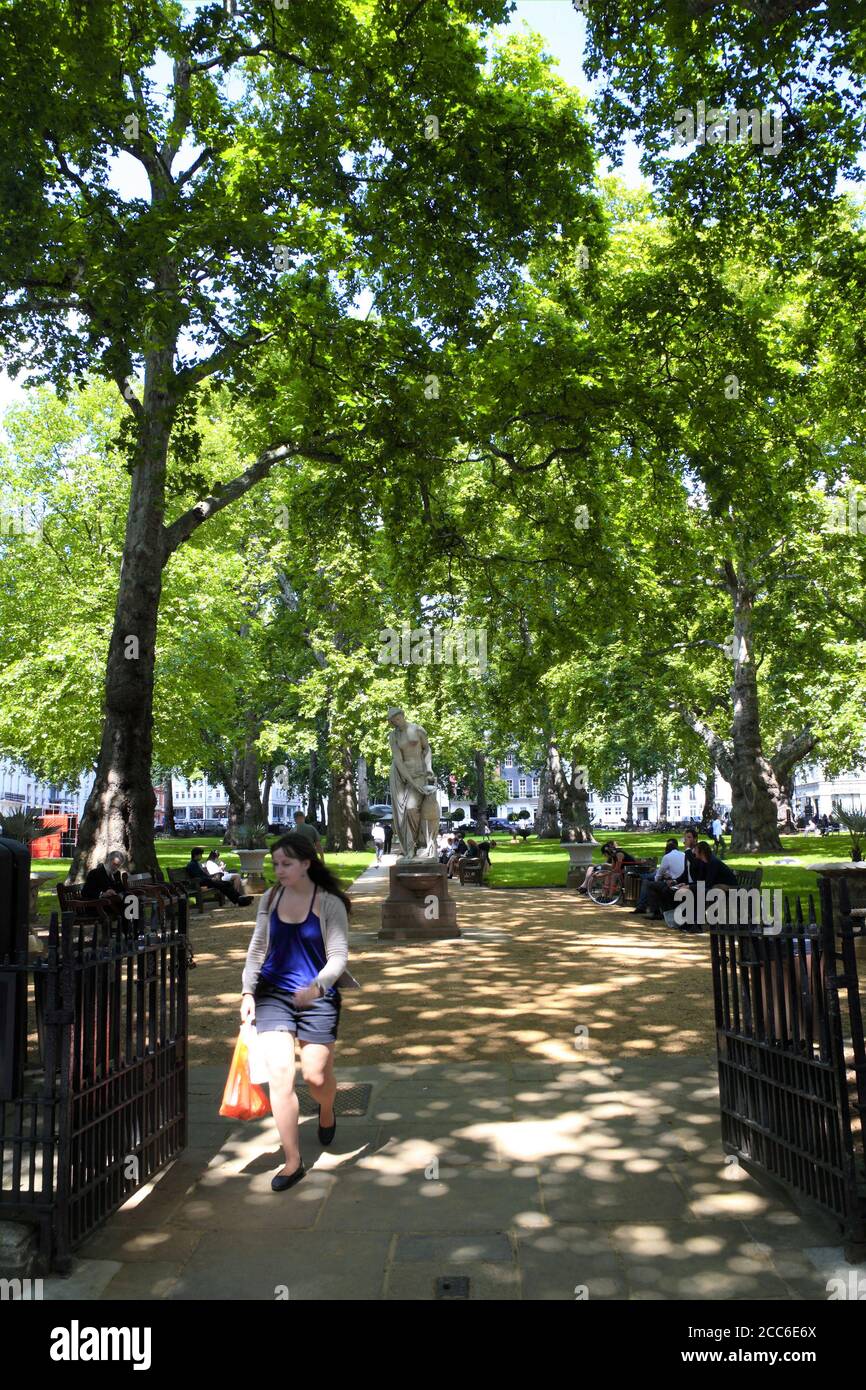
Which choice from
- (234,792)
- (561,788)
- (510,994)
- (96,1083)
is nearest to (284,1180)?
(96,1083)

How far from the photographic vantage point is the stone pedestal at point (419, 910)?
1416cm

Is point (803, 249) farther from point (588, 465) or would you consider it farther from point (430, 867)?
point (430, 867)

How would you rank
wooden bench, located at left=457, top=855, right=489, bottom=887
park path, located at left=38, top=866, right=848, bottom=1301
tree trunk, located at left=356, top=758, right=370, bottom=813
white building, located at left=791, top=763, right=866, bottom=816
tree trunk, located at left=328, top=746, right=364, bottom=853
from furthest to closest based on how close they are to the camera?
white building, located at left=791, top=763, right=866, bottom=816, tree trunk, located at left=356, top=758, right=370, bottom=813, tree trunk, located at left=328, top=746, right=364, bottom=853, wooden bench, located at left=457, top=855, right=489, bottom=887, park path, located at left=38, top=866, right=848, bottom=1301

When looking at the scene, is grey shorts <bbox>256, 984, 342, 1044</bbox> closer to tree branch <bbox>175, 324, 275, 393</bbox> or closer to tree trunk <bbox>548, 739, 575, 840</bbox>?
tree branch <bbox>175, 324, 275, 393</bbox>

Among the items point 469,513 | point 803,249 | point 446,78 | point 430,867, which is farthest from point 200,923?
point 803,249

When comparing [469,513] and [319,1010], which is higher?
[469,513]

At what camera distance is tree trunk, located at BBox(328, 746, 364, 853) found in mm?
39125

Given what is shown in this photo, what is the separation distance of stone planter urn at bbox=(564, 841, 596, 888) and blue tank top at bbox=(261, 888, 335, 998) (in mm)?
17810

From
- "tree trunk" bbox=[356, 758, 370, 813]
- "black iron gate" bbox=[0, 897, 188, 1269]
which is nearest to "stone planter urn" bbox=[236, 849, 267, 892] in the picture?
"black iron gate" bbox=[0, 897, 188, 1269]

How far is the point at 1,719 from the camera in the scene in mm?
27703

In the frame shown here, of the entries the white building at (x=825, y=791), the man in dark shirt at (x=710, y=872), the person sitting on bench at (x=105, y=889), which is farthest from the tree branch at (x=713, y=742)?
the white building at (x=825, y=791)

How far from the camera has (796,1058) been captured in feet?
14.2

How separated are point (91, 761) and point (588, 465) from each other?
1734cm

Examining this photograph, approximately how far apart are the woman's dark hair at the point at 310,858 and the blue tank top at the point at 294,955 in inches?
6.2
